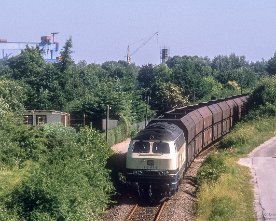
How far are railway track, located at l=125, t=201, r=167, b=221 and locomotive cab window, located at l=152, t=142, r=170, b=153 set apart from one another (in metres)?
2.51

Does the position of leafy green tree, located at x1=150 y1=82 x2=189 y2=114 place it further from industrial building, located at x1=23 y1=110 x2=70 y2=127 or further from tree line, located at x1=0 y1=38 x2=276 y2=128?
industrial building, located at x1=23 y1=110 x2=70 y2=127

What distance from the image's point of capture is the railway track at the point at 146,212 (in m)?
22.5

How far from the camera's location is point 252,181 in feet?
97.7

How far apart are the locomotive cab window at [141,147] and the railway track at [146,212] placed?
8.20ft

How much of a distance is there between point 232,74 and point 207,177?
74.7 m

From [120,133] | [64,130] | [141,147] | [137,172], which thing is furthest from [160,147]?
[120,133]

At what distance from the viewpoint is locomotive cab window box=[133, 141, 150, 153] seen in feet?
79.5

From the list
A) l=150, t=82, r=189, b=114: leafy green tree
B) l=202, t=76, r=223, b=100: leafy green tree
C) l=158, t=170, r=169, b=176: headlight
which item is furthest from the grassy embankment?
l=202, t=76, r=223, b=100: leafy green tree

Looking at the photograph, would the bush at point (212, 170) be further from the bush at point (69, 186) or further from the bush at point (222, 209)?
the bush at point (69, 186)

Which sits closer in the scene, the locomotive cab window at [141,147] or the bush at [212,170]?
the locomotive cab window at [141,147]

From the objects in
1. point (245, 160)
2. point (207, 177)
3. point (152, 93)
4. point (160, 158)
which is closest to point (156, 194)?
point (160, 158)

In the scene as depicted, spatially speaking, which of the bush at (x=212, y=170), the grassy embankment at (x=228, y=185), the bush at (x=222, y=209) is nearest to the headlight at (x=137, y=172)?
the grassy embankment at (x=228, y=185)

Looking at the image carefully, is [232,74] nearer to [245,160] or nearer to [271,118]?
[271,118]

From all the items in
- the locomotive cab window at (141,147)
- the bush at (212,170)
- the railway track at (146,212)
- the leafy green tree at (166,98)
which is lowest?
the railway track at (146,212)
